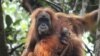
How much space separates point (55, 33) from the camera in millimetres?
3457

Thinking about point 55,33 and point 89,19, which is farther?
point 89,19

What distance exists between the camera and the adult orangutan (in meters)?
3.32

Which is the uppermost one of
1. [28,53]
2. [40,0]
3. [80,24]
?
[40,0]

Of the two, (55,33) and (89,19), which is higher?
(89,19)

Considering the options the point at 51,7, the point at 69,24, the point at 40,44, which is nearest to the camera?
the point at 40,44

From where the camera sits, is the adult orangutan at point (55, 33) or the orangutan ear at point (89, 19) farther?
the orangutan ear at point (89, 19)

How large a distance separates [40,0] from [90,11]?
83cm

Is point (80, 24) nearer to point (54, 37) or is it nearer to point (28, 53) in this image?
point (54, 37)

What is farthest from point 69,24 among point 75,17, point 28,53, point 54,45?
point 28,53

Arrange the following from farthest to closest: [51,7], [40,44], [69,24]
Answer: [51,7] → [69,24] → [40,44]

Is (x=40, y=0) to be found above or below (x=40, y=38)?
above

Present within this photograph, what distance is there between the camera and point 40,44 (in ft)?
11.0

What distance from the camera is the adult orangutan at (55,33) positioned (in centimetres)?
332

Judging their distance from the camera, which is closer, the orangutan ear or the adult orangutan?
the adult orangutan
